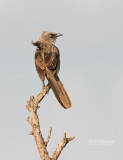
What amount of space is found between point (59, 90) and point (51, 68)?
81 centimetres

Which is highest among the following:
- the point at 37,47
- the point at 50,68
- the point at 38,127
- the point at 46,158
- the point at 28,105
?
the point at 37,47

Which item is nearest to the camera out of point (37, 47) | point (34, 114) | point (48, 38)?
point (34, 114)

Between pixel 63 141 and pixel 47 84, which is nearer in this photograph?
pixel 63 141

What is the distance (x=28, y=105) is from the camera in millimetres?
9812

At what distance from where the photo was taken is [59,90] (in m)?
11.4

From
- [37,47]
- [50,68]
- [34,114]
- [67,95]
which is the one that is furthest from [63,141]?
[37,47]

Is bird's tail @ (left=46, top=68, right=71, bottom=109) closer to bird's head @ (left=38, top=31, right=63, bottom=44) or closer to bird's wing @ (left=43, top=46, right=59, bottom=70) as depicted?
bird's wing @ (left=43, top=46, right=59, bottom=70)

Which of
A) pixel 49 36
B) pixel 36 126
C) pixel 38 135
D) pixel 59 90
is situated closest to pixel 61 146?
pixel 38 135

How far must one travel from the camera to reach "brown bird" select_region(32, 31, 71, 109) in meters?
11.2

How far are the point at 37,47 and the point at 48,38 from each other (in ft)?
5.87

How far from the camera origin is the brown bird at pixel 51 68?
11250 mm

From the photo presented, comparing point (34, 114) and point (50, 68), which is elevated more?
point (50, 68)

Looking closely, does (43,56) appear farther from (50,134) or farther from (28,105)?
(50,134)

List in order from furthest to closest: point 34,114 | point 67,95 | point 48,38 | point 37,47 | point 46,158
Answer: point 48,38, point 37,47, point 67,95, point 34,114, point 46,158
